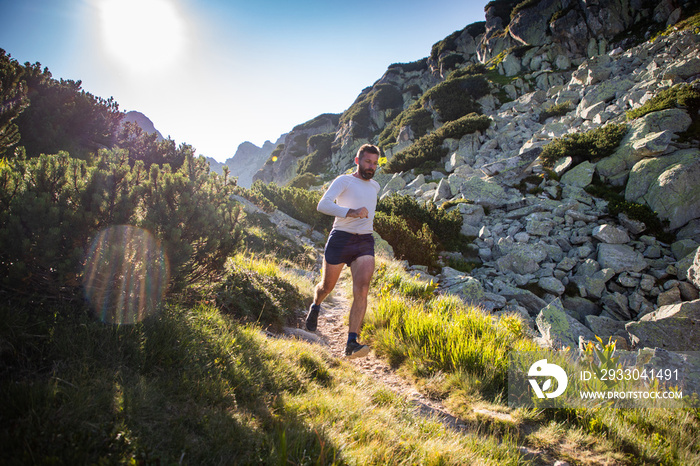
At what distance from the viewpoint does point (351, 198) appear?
4.32 meters

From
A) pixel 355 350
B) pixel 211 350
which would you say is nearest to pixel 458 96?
pixel 355 350

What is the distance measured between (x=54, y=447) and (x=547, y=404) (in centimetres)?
396

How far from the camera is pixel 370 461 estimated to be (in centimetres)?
205

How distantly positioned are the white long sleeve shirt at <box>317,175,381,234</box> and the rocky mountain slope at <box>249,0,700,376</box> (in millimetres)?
3853

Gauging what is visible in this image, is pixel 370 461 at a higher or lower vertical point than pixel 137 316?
lower

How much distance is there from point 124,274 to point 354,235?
275 cm

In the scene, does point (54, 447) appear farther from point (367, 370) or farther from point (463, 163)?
point (463, 163)

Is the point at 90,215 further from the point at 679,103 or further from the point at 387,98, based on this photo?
the point at 387,98

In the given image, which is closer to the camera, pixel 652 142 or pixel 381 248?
pixel 381 248

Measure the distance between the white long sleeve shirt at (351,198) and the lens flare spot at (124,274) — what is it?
83.3 inches

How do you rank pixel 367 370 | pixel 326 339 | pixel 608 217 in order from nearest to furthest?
1. pixel 367 370
2. pixel 326 339
3. pixel 608 217

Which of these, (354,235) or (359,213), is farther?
(354,235)

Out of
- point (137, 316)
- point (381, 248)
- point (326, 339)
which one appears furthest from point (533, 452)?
point (381, 248)

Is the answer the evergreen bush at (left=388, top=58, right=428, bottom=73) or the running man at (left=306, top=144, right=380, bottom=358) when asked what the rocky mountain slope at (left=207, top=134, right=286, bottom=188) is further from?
the running man at (left=306, top=144, right=380, bottom=358)
